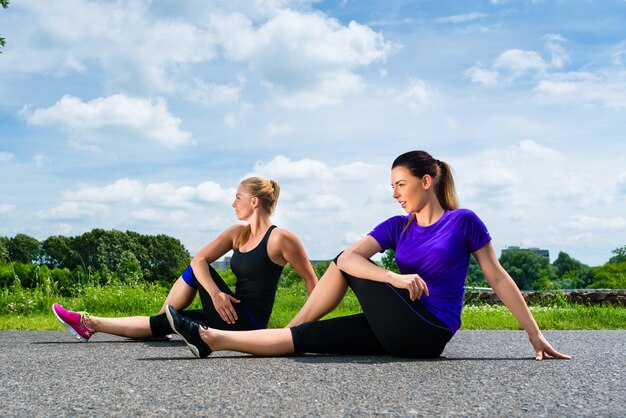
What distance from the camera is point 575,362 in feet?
16.0

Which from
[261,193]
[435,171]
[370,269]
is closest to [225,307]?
[261,193]

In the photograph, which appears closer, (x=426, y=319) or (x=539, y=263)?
(x=426, y=319)

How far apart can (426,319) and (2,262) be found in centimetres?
1399

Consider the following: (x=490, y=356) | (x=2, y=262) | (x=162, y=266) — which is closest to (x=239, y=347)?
(x=490, y=356)

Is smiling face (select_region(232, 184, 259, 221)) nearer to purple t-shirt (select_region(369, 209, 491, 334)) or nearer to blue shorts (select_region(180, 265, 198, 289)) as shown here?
blue shorts (select_region(180, 265, 198, 289))

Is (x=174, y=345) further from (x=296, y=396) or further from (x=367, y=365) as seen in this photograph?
(x=296, y=396)

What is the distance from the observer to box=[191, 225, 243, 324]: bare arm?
5.22m

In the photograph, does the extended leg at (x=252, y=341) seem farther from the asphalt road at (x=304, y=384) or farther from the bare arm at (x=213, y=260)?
the bare arm at (x=213, y=260)

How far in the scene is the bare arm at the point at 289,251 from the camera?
5.23 metres

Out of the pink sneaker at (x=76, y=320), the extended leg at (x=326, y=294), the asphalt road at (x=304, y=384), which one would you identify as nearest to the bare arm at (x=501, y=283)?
the asphalt road at (x=304, y=384)

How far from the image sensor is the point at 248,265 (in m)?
5.32

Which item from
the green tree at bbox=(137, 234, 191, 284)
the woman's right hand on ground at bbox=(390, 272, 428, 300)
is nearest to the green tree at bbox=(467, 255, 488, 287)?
the woman's right hand on ground at bbox=(390, 272, 428, 300)

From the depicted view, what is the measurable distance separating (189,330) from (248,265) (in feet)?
3.40

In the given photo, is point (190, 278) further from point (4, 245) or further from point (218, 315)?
point (4, 245)
